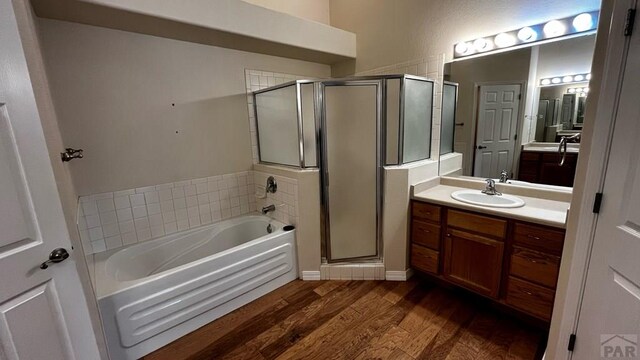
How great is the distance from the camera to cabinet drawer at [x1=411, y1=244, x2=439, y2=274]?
7.19 feet

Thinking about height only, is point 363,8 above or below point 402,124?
above

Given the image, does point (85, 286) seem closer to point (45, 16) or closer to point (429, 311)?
point (45, 16)

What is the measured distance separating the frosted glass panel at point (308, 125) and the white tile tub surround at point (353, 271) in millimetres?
991

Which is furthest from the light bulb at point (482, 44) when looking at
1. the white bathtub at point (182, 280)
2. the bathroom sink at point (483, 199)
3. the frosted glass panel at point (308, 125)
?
the white bathtub at point (182, 280)

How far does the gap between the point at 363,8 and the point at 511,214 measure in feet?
8.35

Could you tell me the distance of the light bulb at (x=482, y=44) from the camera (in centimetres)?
210

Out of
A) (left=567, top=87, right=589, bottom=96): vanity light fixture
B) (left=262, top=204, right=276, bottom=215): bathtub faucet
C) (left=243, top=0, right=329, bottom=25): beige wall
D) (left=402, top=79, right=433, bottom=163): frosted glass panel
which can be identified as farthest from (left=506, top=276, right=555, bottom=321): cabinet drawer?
(left=243, top=0, right=329, bottom=25): beige wall

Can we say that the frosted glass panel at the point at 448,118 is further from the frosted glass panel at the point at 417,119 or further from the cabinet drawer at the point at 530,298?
the cabinet drawer at the point at 530,298

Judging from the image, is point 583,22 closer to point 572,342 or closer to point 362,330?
point 572,342

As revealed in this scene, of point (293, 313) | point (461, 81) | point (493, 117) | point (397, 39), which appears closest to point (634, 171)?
point (493, 117)

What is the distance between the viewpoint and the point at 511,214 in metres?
1.71

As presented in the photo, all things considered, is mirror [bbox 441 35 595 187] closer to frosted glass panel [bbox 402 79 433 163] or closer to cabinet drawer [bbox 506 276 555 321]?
frosted glass panel [bbox 402 79 433 163]

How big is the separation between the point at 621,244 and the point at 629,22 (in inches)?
32.5

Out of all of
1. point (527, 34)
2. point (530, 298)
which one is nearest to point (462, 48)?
point (527, 34)
